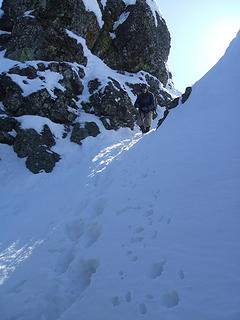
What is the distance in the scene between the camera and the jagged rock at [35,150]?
9.98 metres

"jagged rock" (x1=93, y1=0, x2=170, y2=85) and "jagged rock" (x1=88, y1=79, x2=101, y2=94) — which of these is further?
"jagged rock" (x1=93, y1=0, x2=170, y2=85)

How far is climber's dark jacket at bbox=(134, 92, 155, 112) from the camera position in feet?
40.4

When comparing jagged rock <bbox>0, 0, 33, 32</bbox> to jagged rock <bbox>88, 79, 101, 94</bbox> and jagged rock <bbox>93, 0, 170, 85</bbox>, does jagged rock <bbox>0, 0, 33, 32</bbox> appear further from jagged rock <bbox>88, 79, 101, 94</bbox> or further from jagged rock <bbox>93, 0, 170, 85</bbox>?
jagged rock <bbox>88, 79, 101, 94</bbox>

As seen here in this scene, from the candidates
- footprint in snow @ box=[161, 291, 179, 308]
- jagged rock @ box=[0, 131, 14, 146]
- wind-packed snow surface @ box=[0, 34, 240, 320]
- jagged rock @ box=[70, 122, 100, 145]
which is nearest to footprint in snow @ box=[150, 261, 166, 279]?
wind-packed snow surface @ box=[0, 34, 240, 320]

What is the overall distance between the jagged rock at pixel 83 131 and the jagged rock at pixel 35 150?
1.51 metres

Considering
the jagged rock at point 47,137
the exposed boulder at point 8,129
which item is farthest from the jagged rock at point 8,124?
the jagged rock at point 47,137

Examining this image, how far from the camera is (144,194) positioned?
202 inches

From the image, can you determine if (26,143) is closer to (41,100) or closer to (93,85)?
(41,100)

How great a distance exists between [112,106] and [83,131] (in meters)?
3.22

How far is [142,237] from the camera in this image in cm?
385

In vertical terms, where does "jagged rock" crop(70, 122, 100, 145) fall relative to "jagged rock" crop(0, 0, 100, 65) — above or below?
below

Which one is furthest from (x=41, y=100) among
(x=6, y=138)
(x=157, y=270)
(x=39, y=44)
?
(x=157, y=270)

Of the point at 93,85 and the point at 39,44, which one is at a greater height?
the point at 39,44

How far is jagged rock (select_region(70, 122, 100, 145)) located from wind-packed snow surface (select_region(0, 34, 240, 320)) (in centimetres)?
468
